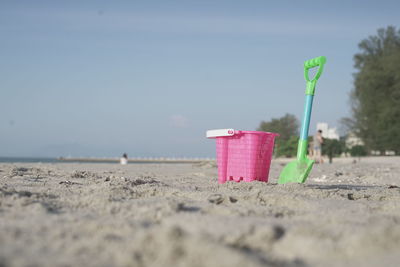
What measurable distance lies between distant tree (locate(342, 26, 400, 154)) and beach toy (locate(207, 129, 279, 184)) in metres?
21.4

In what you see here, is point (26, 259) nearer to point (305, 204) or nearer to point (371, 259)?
point (371, 259)

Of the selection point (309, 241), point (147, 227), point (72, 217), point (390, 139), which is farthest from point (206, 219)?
point (390, 139)

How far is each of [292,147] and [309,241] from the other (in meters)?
37.4

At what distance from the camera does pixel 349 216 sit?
2.31 meters

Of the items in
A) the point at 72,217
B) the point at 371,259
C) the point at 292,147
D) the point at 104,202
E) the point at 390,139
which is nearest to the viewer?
the point at 371,259

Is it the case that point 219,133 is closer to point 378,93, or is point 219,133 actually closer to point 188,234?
point 188,234

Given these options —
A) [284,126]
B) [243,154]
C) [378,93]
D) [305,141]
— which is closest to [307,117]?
[305,141]

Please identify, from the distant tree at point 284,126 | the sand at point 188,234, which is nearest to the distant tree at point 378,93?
the distant tree at point 284,126

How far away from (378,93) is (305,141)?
22931 mm

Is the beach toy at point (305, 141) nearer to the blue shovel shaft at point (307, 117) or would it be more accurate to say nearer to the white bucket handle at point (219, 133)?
the blue shovel shaft at point (307, 117)

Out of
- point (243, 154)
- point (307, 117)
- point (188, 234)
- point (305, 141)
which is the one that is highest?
point (307, 117)

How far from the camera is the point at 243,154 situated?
4309mm

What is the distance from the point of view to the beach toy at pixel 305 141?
427 centimetres

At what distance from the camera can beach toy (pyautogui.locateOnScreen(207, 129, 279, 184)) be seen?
14.0ft
